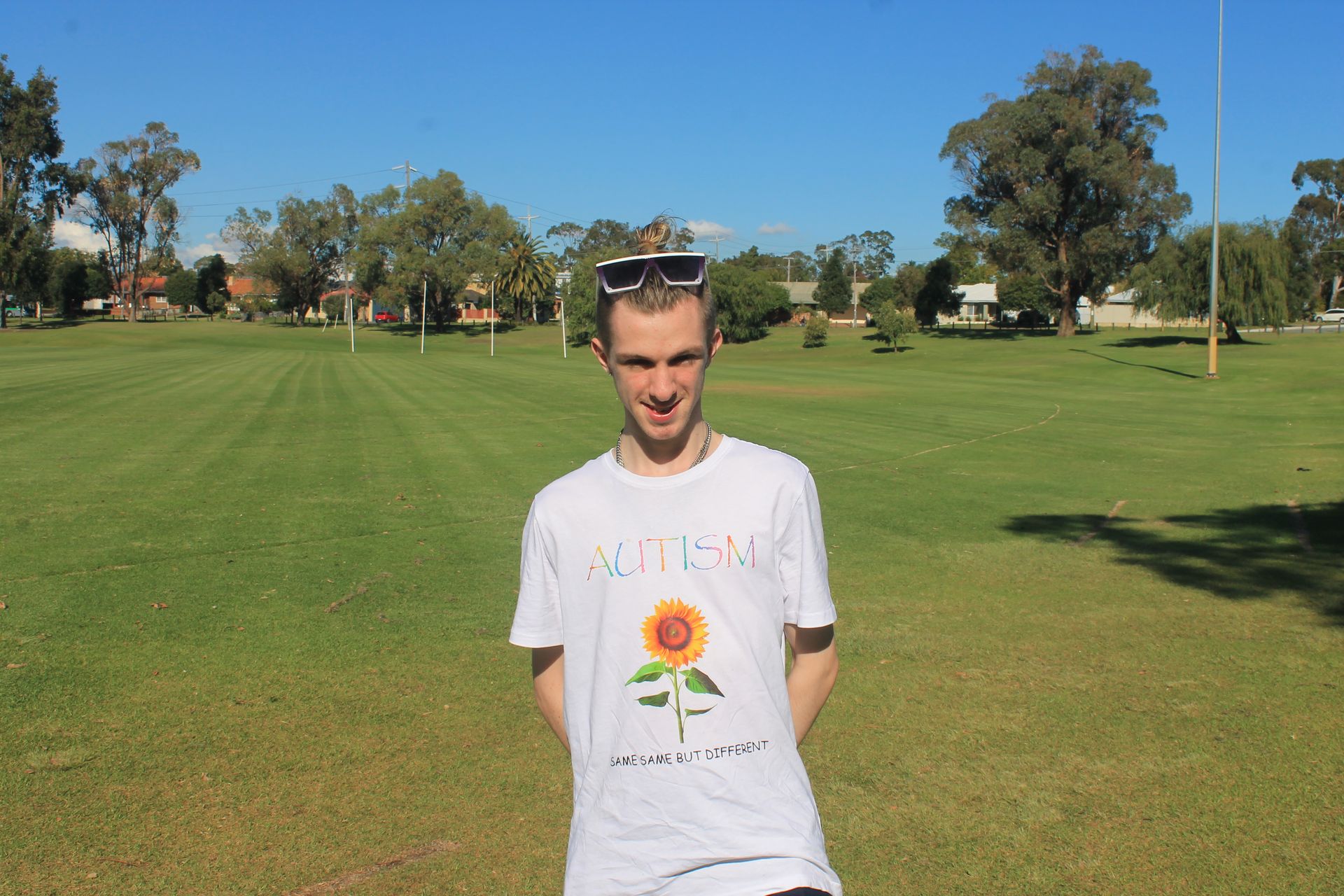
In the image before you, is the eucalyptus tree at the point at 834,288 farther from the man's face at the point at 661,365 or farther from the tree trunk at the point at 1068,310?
the man's face at the point at 661,365

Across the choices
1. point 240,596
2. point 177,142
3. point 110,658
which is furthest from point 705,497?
point 177,142

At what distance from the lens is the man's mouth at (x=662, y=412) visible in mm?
2188

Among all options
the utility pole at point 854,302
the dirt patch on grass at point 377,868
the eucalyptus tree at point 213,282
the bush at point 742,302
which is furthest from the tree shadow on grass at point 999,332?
the eucalyptus tree at point 213,282

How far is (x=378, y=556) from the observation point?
907 centimetres

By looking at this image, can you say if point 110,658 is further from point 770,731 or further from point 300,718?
point 770,731

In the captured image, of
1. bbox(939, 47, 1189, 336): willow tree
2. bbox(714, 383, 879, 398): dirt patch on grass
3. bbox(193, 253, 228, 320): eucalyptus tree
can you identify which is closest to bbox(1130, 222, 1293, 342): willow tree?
bbox(939, 47, 1189, 336): willow tree

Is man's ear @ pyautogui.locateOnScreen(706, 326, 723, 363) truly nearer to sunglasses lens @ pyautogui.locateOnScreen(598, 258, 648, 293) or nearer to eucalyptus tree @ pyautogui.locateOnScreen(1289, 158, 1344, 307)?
sunglasses lens @ pyautogui.locateOnScreen(598, 258, 648, 293)

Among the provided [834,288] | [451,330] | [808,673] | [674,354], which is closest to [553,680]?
[808,673]

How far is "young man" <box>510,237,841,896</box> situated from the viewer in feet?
6.76

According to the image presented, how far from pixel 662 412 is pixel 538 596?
1.70 ft

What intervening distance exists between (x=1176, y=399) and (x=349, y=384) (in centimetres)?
2507

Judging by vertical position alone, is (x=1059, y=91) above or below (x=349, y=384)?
above

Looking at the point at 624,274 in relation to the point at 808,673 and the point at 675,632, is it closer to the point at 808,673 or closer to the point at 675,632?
the point at 675,632

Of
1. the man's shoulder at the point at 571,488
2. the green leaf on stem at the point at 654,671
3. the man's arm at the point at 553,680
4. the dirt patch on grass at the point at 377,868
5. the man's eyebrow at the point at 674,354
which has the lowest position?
the dirt patch on grass at the point at 377,868
